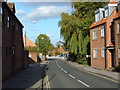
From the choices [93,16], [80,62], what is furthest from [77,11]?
[80,62]

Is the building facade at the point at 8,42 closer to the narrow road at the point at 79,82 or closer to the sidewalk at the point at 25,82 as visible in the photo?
the sidewalk at the point at 25,82

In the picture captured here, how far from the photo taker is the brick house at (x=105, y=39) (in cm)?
2758

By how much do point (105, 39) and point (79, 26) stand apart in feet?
40.4

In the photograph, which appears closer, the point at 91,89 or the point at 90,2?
the point at 91,89

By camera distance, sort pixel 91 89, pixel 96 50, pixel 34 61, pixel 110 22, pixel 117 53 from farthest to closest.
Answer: pixel 34 61 → pixel 96 50 → pixel 110 22 → pixel 117 53 → pixel 91 89

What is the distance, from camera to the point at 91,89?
12.8 metres

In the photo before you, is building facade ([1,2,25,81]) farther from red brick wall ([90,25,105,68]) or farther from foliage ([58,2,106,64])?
foliage ([58,2,106,64])

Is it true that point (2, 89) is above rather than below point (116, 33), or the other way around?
below

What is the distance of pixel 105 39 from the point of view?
29.1 metres

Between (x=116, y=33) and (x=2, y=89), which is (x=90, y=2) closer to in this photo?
(x=116, y=33)

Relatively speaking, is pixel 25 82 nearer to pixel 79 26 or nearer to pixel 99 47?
pixel 99 47

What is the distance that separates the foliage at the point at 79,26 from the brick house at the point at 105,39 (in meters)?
4.61

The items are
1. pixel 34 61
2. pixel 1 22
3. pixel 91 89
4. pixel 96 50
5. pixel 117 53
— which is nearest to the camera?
pixel 91 89

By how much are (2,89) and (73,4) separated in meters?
32.6
